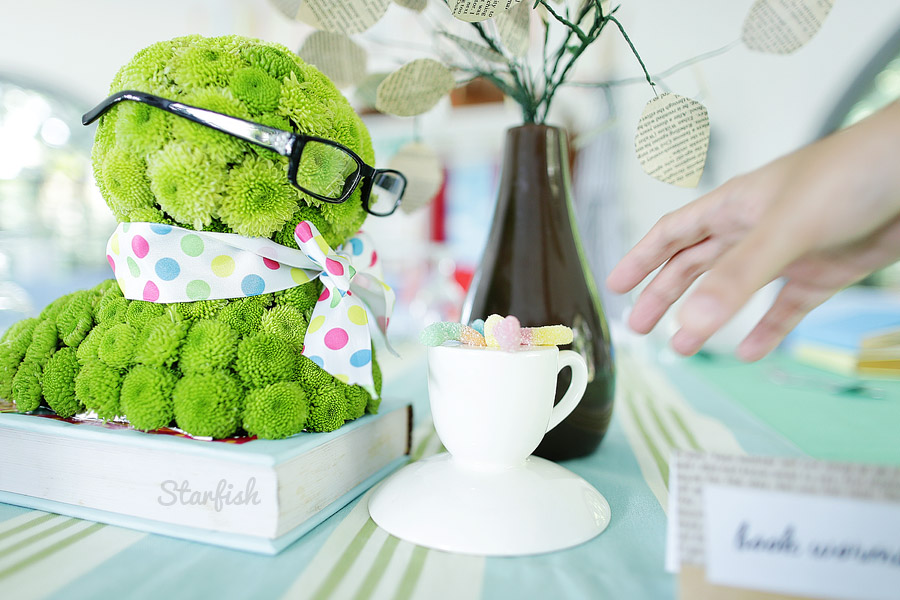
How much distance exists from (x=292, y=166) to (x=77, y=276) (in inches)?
99.3

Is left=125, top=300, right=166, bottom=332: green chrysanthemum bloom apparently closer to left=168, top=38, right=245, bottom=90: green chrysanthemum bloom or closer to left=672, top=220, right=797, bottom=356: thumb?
left=168, top=38, right=245, bottom=90: green chrysanthemum bloom

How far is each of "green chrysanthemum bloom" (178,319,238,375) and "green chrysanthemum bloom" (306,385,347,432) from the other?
0.25 ft

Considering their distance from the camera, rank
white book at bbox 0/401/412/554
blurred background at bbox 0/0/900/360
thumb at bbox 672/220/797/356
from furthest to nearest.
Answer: blurred background at bbox 0/0/900/360 < white book at bbox 0/401/412/554 < thumb at bbox 672/220/797/356

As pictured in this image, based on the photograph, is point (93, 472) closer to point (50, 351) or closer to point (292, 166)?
A: point (50, 351)

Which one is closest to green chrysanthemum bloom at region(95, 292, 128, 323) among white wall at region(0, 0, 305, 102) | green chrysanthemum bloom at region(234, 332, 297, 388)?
green chrysanthemum bloom at region(234, 332, 297, 388)

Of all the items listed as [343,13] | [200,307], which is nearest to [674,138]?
[343,13]

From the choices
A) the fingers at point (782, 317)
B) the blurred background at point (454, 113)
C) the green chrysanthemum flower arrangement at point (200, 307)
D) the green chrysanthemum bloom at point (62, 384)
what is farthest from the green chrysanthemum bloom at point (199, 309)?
the blurred background at point (454, 113)

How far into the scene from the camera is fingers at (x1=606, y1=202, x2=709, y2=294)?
0.44m

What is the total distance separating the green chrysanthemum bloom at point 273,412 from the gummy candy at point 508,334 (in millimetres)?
170

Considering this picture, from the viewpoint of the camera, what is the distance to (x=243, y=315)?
0.44 metres

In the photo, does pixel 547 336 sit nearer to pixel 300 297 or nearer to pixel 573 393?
pixel 573 393

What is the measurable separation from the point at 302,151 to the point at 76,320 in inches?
10.2

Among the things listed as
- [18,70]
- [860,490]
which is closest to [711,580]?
[860,490]

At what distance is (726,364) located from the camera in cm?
138
